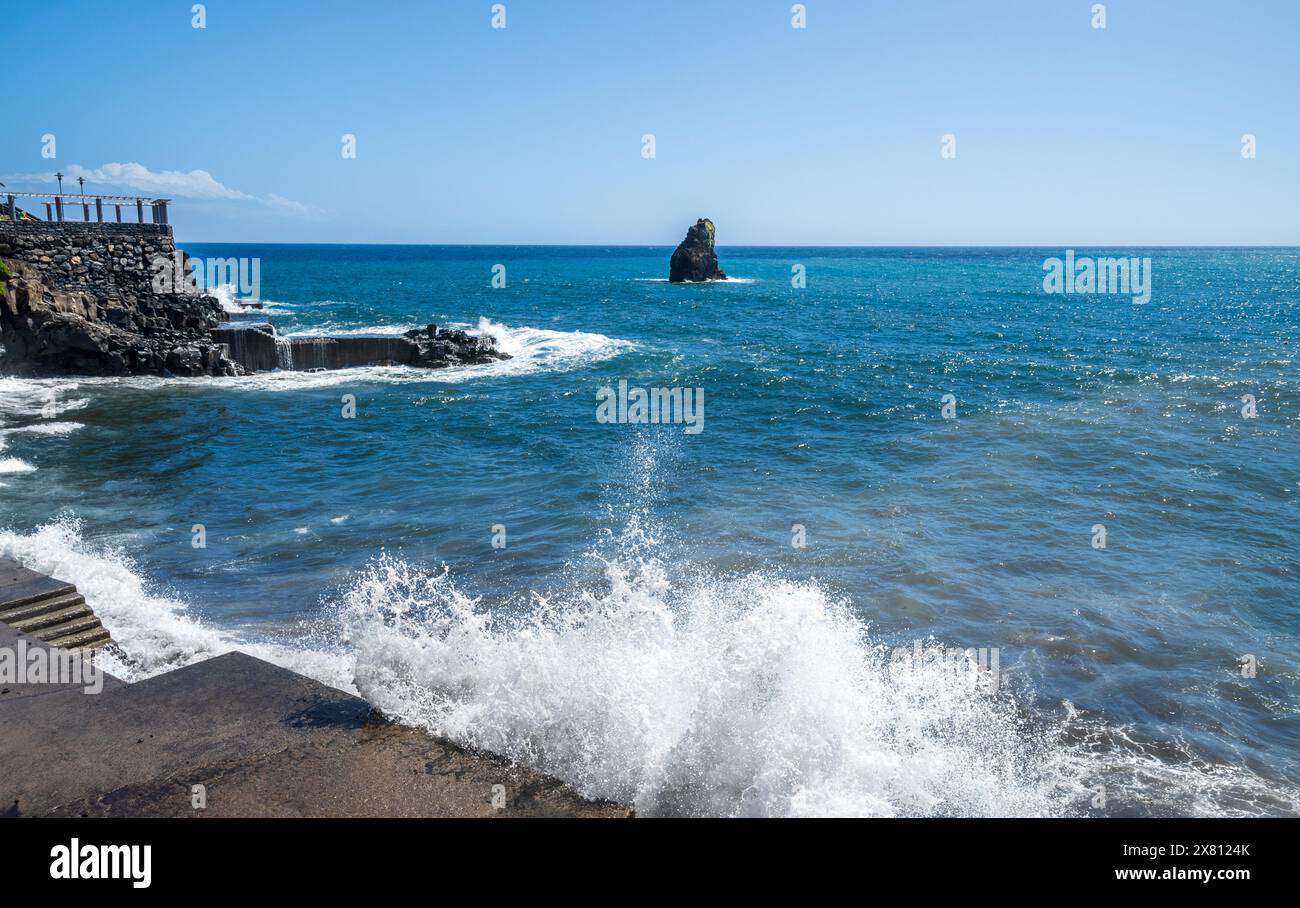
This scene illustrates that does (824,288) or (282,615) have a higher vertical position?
(824,288)

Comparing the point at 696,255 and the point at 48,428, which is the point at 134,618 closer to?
the point at 48,428

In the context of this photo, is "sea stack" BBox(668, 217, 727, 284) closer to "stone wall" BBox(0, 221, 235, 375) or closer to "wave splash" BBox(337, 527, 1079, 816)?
"stone wall" BBox(0, 221, 235, 375)

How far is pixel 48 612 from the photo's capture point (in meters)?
9.77

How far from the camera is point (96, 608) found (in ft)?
37.3

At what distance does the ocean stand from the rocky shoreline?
1.32m

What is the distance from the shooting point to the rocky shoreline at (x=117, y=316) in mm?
27938

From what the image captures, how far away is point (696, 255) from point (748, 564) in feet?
301

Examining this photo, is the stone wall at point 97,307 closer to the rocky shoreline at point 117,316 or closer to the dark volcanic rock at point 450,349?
the rocky shoreline at point 117,316

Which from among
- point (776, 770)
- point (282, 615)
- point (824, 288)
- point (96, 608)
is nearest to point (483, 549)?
point (282, 615)

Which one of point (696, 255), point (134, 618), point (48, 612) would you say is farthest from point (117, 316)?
point (696, 255)

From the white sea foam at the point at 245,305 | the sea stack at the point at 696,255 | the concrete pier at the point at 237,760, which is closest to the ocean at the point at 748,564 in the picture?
the concrete pier at the point at 237,760

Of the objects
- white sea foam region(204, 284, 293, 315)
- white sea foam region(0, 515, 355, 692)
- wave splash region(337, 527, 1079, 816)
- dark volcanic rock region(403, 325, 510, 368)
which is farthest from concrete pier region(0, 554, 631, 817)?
white sea foam region(204, 284, 293, 315)
